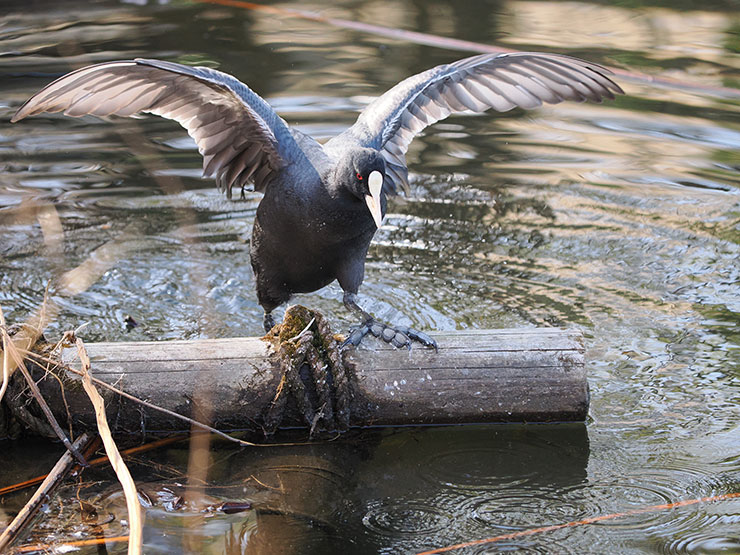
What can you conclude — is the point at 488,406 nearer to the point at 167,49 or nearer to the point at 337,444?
the point at 337,444

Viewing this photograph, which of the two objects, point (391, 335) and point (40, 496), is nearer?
point (40, 496)

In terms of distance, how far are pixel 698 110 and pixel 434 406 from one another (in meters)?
5.14

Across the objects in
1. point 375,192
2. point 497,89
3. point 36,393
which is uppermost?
point 497,89

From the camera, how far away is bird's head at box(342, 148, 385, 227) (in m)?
3.59

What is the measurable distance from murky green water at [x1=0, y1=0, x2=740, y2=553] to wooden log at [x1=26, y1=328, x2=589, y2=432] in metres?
0.20

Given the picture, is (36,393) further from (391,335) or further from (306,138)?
(306,138)

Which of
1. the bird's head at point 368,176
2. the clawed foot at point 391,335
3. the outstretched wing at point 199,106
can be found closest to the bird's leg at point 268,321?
the outstretched wing at point 199,106

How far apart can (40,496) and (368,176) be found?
1634 mm

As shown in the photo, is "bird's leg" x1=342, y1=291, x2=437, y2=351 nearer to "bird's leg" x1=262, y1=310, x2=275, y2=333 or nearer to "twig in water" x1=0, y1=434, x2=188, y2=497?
"twig in water" x1=0, y1=434, x2=188, y2=497

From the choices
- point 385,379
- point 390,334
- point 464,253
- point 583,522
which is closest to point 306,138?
point 390,334

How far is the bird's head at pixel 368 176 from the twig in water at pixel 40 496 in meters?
1.40

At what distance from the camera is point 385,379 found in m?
3.68

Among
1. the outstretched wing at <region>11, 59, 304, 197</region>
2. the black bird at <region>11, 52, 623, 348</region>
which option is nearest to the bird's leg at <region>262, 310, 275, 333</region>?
the black bird at <region>11, 52, 623, 348</region>

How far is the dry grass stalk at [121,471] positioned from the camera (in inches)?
101
